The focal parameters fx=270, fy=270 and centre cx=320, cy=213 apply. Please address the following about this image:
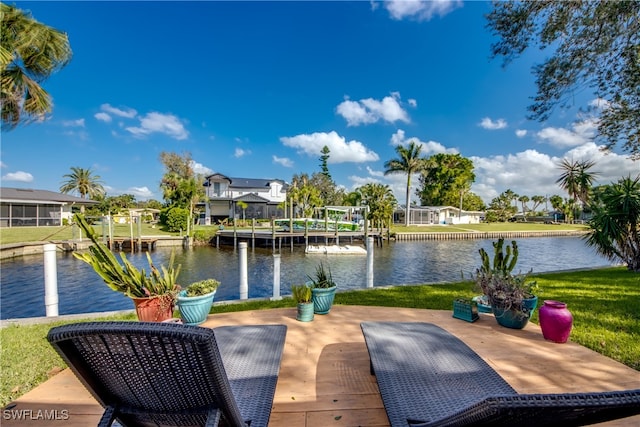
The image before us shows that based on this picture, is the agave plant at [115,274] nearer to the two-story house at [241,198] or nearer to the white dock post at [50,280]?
the white dock post at [50,280]

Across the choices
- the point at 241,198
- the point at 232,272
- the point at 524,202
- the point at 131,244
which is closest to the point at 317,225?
the point at 232,272

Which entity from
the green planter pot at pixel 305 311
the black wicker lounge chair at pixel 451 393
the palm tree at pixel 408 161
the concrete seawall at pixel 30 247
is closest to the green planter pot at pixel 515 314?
the black wicker lounge chair at pixel 451 393

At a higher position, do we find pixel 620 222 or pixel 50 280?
pixel 620 222

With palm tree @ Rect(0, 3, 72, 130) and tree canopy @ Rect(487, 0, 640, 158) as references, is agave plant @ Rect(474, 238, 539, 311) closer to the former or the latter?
tree canopy @ Rect(487, 0, 640, 158)

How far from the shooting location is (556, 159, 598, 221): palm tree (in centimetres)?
1402

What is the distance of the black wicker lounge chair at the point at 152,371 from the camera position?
100 centimetres

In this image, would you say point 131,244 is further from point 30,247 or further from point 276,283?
point 276,283

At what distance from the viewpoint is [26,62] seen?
6.50 metres

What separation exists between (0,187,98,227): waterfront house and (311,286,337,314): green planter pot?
27.1 meters

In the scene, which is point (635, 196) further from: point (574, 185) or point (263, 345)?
point (574, 185)

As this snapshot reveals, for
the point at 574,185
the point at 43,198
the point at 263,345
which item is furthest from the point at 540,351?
the point at 43,198

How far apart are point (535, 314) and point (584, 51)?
561 cm

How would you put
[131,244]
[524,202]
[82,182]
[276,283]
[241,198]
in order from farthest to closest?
[524,202] → [82,182] → [241,198] → [131,244] → [276,283]

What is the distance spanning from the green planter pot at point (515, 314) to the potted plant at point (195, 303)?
11.8 feet
